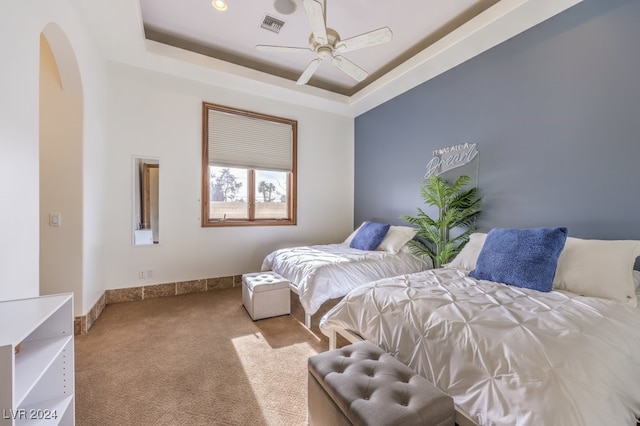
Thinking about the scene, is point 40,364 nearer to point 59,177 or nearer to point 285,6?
point 59,177

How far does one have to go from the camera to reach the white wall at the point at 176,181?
3.24 metres

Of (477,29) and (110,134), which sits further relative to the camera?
(110,134)

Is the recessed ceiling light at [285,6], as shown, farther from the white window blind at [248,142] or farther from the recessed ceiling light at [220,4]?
the white window blind at [248,142]

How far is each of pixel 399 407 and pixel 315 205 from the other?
3.73 m

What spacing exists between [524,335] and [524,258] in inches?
38.9

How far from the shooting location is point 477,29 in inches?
101

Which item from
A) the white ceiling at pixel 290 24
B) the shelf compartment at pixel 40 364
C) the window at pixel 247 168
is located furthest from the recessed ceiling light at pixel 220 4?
the shelf compartment at pixel 40 364

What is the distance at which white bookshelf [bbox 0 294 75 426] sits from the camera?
77cm

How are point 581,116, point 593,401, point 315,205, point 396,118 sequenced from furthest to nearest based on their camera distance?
point 315,205 < point 396,118 < point 581,116 < point 593,401

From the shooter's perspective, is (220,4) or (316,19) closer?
(316,19)

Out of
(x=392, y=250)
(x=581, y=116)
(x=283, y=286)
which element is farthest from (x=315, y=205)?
(x=581, y=116)

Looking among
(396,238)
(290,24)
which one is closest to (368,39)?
(290,24)

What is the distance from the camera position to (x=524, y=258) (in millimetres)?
1934

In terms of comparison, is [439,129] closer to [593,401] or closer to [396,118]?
[396,118]
